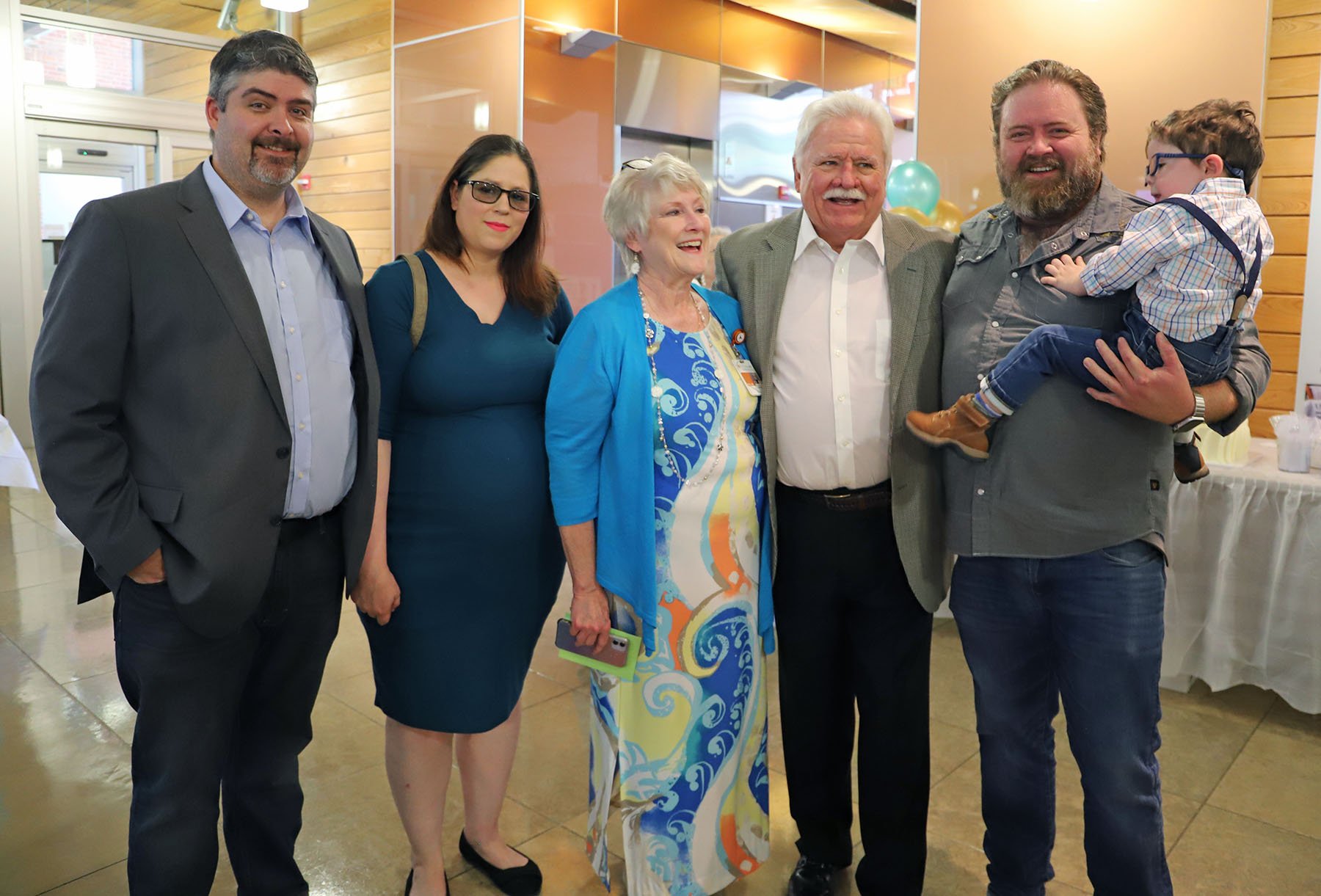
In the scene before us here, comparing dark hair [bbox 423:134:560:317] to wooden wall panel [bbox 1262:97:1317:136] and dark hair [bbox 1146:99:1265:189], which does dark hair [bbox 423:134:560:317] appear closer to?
dark hair [bbox 1146:99:1265:189]

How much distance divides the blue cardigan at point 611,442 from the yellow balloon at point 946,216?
2842mm

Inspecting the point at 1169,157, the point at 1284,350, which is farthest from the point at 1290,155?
the point at 1169,157

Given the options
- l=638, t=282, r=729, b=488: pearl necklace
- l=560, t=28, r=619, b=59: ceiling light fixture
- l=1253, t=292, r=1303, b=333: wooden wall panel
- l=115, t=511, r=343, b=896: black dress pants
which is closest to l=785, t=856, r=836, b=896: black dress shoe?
l=638, t=282, r=729, b=488: pearl necklace

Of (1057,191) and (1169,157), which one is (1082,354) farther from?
(1169,157)

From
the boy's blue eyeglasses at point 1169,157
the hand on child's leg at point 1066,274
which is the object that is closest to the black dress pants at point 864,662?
the hand on child's leg at point 1066,274

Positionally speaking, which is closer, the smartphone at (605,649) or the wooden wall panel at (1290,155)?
the smartphone at (605,649)

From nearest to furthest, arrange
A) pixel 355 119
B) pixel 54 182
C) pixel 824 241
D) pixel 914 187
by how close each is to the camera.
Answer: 1. pixel 824 241
2. pixel 914 187
3. pixel 54 182
4. pixel 355 119

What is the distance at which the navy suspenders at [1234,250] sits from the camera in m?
1.68

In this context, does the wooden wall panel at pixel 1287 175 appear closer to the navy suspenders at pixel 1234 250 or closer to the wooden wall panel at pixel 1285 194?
the wooden wall panel at pixel 1285 194

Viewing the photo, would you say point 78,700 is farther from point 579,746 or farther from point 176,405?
point 176,405

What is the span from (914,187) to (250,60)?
3379mm

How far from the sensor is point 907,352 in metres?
2.06

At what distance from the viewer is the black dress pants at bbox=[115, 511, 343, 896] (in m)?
1.77

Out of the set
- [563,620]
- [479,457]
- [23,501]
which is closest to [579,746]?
[563,620]
